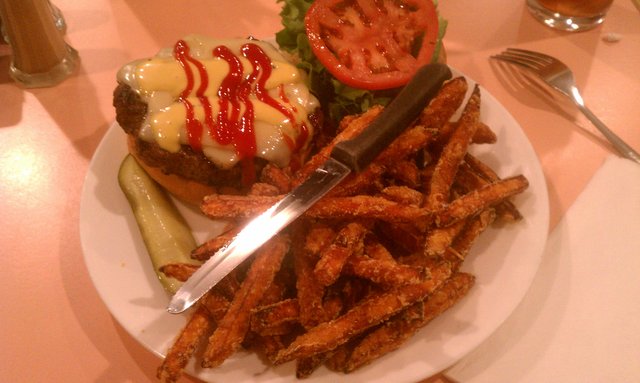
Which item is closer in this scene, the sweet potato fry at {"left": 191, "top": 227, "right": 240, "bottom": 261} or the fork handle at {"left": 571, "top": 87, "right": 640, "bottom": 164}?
the sweet potato fry at {"left": 191, "top": 227, "right": 240, "bottom": 261}

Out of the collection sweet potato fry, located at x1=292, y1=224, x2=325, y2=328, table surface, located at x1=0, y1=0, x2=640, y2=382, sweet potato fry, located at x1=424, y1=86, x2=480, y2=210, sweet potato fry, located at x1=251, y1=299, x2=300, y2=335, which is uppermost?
sweet potato fry, located at x1=424, y1=86, x2=480, y2=210

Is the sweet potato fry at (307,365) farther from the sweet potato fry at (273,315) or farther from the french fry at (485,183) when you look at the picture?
the french fry at (485,183)

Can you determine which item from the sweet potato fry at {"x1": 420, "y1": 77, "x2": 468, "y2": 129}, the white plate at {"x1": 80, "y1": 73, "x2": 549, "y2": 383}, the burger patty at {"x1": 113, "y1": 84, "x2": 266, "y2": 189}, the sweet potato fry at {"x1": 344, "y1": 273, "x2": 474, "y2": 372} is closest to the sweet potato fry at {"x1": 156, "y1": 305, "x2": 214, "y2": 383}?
the white plate at {"x1": 80, "y1": 73, "x2": 549, "y2": 383}

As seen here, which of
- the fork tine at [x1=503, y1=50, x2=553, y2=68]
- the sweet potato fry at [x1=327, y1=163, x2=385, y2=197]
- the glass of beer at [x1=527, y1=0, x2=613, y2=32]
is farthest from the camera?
the glass of beer at [x1=527, y1=0, x2=613, y2=32]

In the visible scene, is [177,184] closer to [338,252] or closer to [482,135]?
[338,252]

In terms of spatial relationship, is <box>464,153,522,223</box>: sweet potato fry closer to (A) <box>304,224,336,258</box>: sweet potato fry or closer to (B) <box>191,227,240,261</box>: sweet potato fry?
(A) <box>304,224,336,258</box>: sweet potato fry

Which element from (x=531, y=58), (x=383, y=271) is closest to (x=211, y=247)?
(x=383, y=271)
